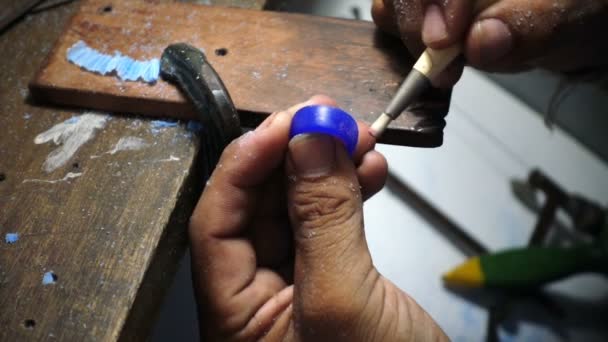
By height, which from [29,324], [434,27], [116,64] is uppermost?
[434,27]

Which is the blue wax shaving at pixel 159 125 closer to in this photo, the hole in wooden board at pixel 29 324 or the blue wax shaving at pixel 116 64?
the blue wax shaving at pixel 116 64

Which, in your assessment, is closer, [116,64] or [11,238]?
[11,238]

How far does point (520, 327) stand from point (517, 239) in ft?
0.84

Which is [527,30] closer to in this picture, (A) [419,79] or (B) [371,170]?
(A) [419,79]

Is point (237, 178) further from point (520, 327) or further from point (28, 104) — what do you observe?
point (520, 327)

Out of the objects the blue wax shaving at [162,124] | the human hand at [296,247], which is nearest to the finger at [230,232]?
the human hand at [296,247]

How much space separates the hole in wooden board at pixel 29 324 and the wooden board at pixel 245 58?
0.91 feet

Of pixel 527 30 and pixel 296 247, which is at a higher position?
pixel 527 30

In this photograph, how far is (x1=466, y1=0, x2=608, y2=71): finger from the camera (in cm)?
56

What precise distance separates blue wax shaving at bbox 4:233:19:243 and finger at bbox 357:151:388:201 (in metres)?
0.38

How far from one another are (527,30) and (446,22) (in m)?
0.10

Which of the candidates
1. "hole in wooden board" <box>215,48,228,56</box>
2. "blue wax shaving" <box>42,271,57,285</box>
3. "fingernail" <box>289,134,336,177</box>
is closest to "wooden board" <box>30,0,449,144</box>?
"hole in wooden board" <box>215,48,228,56</box>

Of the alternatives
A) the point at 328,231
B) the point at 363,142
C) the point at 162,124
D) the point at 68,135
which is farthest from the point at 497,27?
the point at 68,135

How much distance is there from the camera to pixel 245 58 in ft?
2.14
